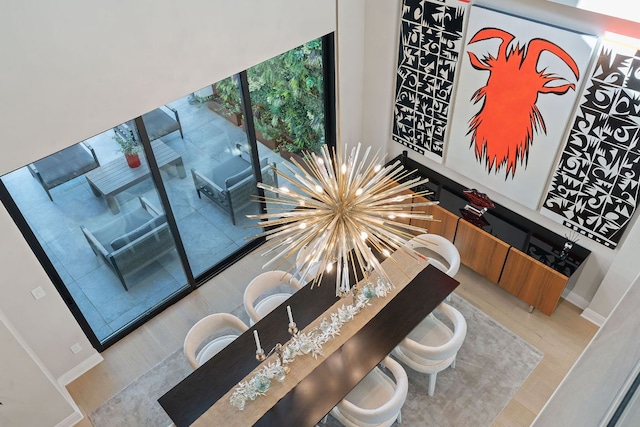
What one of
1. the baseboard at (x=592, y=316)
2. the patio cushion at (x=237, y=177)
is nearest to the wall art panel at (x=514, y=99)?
the baseboard at (x=592, y=316)

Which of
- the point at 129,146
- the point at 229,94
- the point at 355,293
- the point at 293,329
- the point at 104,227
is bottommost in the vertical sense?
the point at 355,293

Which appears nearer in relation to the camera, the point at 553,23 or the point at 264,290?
the point at 553,23

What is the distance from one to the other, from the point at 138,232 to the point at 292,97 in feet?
8.04

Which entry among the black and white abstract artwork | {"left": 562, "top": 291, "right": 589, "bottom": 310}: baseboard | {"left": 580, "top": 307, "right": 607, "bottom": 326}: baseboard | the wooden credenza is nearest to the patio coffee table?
the wooden credenza

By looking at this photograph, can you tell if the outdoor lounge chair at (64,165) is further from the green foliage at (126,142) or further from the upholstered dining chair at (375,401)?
the upholstered dining chair at (375,401)

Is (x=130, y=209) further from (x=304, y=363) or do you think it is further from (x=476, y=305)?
(x=476, y=305)

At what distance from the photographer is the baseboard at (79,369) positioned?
18.2 ft

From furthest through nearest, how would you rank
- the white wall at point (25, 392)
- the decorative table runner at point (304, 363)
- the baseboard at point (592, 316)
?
the baseboard at point (592, 316)
the white wall at point (25, 392)
the decorative table runner at point (304, 363)

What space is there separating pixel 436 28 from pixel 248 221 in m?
3.28

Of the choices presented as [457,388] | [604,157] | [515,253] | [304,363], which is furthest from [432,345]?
[604,157]

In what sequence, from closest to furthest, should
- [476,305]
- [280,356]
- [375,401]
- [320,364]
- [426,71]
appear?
[280,356] < [320,364] < [375,401] < [426,71] < [476,305]

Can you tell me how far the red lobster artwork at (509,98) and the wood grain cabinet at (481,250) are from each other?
730 mm

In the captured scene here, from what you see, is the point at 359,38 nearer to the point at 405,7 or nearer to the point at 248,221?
the point at 405,7

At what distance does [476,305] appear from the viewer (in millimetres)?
6094
